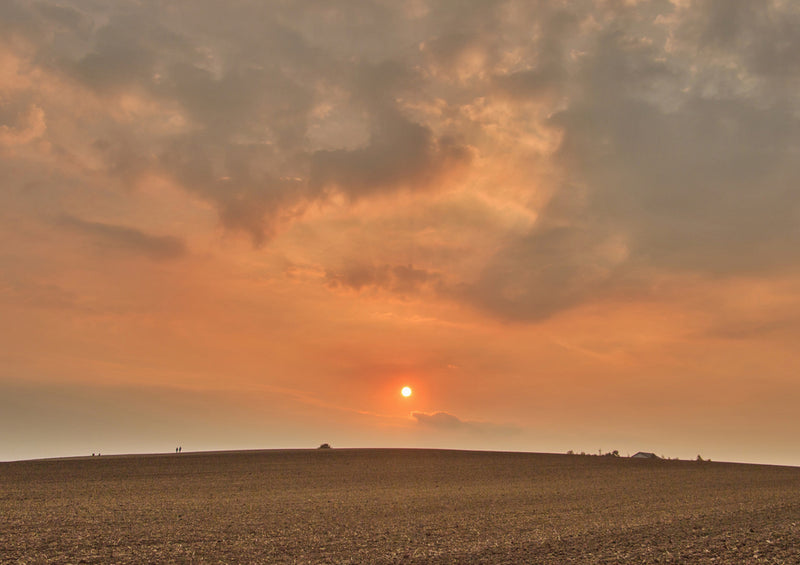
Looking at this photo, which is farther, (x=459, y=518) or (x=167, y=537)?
(x=459, y=518)

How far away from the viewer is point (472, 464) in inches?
3086

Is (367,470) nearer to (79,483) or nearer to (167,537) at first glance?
(79,483)

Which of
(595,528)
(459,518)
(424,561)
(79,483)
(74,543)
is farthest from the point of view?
(79,483)

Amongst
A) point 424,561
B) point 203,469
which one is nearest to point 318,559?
point 424,561

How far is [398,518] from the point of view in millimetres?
33000

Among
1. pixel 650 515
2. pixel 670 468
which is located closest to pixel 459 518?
pixel 650 515

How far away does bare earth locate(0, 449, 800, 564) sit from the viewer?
22844 millimetres

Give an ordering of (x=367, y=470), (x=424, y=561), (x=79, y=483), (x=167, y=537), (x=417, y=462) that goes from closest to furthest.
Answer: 1. (x=424, y=561)
2. (x=167, y=537)
3. (x=79, y=483)
4. (x=367, y=470)
5. (x=417, y=462)

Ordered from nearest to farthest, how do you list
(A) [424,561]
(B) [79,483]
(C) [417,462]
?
(A) [424,561] → (B) [79,483] → (C) [417,462]

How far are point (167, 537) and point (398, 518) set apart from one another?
1252 centimetres

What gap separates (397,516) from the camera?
33.8 meters

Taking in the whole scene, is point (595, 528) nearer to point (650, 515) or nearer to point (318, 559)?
point (650, 515)

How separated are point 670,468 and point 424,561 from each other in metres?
65.9

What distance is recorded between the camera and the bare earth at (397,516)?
22.8 meters
